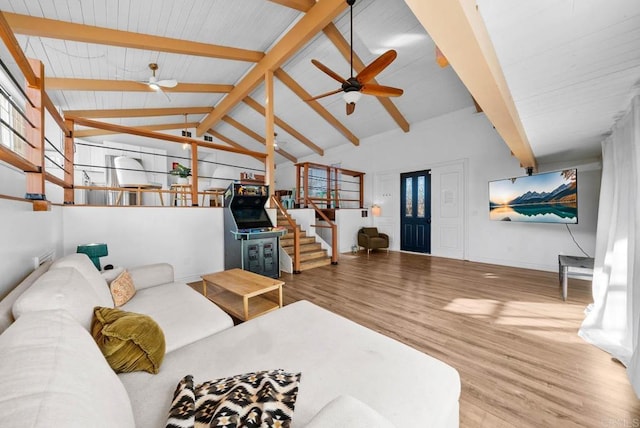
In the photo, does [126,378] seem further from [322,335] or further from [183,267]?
→ [183,267]

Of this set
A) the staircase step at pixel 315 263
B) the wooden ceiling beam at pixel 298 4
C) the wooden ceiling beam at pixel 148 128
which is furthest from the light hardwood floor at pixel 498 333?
the wooden ceiling beam at pixel 148 128

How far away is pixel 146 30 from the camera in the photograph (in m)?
3.59

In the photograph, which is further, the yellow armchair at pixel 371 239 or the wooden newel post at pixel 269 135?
the yellow armchair at pixel 371 239

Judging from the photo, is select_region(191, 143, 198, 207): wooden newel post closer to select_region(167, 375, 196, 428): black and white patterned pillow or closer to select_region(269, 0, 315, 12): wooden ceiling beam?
select_region(269, 0, 315, 12): wooden ceiling beam

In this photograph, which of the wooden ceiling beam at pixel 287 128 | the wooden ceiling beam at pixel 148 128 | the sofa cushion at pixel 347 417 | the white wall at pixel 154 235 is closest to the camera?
the sofa cushion at pixel 347 417

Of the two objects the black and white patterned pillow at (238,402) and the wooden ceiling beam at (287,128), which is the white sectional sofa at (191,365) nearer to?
the black and white patterned pillow at (238,402)

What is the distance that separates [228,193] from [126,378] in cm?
317

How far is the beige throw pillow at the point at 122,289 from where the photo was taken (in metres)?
1.92

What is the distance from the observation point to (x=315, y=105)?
6457 mm

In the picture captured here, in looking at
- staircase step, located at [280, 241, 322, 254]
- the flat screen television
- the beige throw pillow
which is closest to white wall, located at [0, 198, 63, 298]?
the beige throw pillow

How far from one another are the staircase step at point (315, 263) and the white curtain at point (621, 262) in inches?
148

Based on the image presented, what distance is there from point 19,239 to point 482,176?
268 inches

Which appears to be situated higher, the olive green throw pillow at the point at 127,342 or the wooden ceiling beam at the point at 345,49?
the wooden ceiling beam at the point at 345,49

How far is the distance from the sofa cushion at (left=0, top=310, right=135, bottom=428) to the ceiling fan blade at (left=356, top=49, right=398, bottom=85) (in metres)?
3.41
